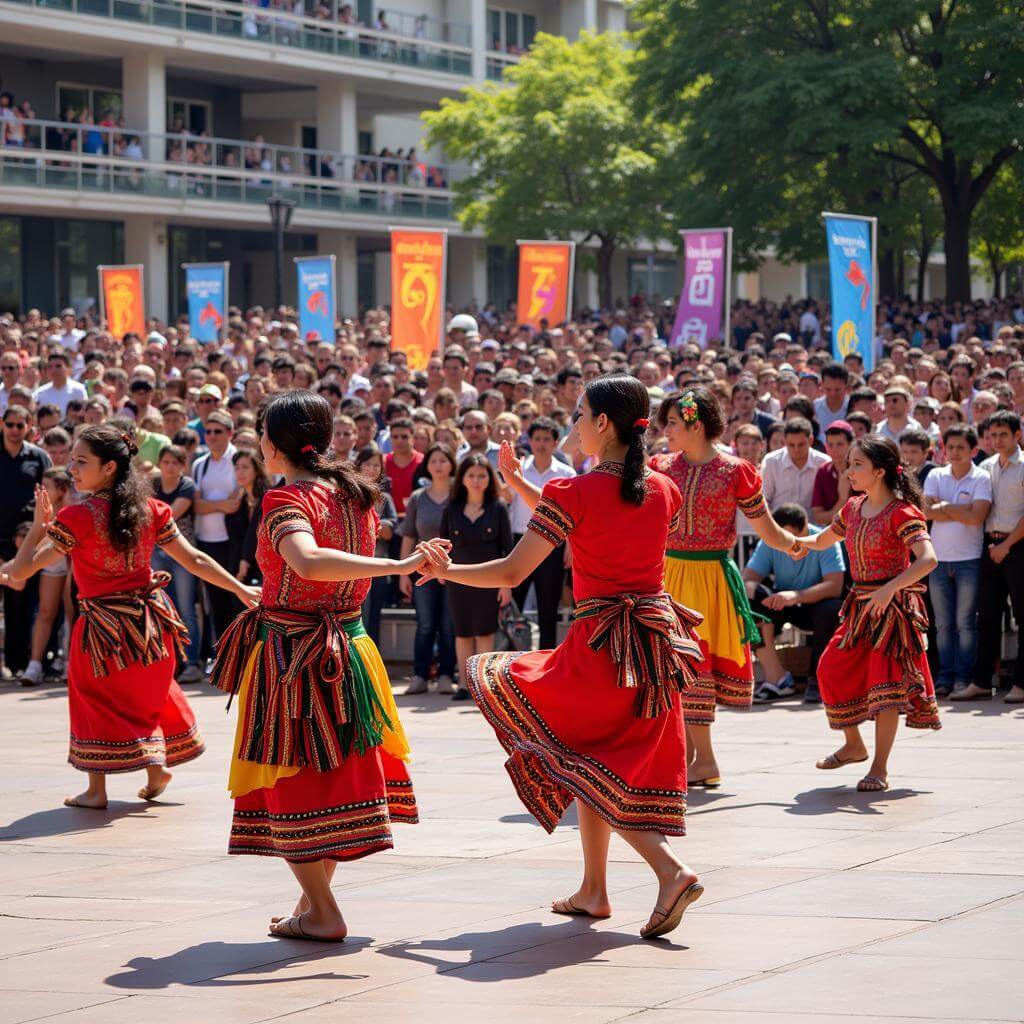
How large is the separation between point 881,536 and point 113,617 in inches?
144

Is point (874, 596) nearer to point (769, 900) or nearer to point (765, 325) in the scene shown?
point (769, 900)

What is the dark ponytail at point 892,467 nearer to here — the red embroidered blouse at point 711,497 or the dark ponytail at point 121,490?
the red embroidered blouse at point 711,497

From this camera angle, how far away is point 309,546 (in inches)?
234

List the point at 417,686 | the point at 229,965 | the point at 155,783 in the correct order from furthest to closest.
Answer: the point at 417,686, the point at 155,783, the point at 229,965

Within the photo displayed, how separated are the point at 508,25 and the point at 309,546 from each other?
173 ft

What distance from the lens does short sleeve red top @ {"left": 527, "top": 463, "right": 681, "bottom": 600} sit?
623 cm

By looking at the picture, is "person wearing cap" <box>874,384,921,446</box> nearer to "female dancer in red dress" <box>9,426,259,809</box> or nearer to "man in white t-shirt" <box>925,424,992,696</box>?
"man in white t-shirt" <box>925,424,992,696</box>

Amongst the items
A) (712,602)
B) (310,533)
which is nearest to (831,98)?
(712,602)

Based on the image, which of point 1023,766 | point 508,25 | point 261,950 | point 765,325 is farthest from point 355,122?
point 261,950

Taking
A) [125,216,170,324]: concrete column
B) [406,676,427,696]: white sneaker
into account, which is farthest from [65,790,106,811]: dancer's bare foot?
[125,216,170,324]: concrete column

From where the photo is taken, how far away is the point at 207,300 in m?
26.3

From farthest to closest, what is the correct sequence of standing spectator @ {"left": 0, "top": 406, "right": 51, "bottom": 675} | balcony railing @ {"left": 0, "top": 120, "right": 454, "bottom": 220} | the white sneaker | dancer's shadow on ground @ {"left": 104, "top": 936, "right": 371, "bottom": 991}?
balcony railing @ {"left": 0, "top": 120, "right": 454, "bottom": 220}
standing spectator @ {"left": 0, "top": 406, "right": 51, "bottom": 675}
the white sneaker
dancer's shadow on ground @ {"left": 104, "top": 936, "right": 371, "bottom": 991}

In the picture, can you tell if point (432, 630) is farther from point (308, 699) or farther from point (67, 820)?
point (308, 699)

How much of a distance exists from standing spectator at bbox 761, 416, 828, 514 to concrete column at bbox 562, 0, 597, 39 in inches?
1825
